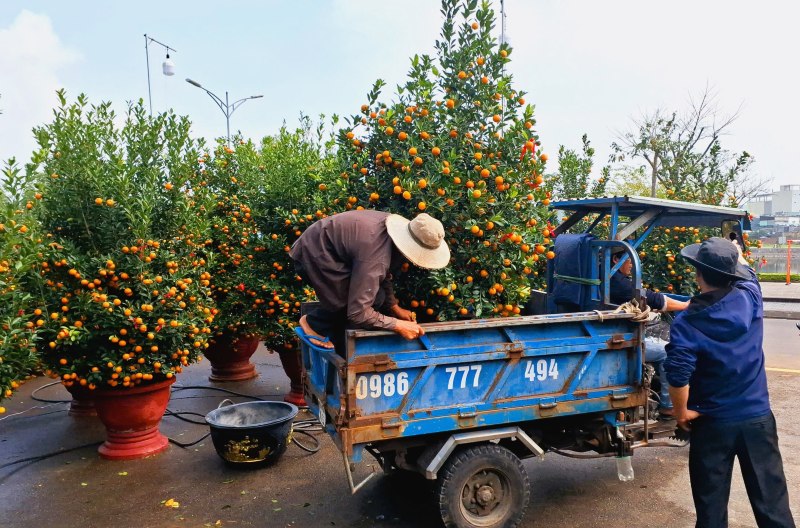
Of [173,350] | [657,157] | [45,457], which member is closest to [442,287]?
[173,350]

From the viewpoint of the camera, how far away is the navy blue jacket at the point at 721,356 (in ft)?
10.4

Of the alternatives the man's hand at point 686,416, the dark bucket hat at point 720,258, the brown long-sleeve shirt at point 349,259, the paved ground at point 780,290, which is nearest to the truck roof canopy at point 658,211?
the dark bucket hat at point 720,258

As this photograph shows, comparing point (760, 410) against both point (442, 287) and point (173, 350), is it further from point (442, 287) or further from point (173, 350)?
point (173, 350)

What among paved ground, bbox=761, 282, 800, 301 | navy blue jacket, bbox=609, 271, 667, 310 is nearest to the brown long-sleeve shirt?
navy blue jacket, bbox=609, 271, 667, 310

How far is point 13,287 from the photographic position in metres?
3.74

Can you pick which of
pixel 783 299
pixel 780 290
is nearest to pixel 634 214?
pixel 783 299

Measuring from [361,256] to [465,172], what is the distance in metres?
1.34

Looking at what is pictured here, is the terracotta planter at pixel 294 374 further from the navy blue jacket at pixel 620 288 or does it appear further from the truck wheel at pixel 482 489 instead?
the navy blue jacket at pixel 620 288

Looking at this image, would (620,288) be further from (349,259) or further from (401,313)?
(349,259)

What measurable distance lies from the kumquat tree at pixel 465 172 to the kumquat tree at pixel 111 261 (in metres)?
1.93

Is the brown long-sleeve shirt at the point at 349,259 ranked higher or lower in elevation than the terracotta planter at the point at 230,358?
higher

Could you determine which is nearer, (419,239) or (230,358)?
(419,239)

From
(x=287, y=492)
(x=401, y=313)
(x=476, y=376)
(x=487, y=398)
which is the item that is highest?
(x=401, y=313)

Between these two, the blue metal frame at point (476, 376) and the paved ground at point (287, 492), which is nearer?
the blue metal frame at point (476, 376)
